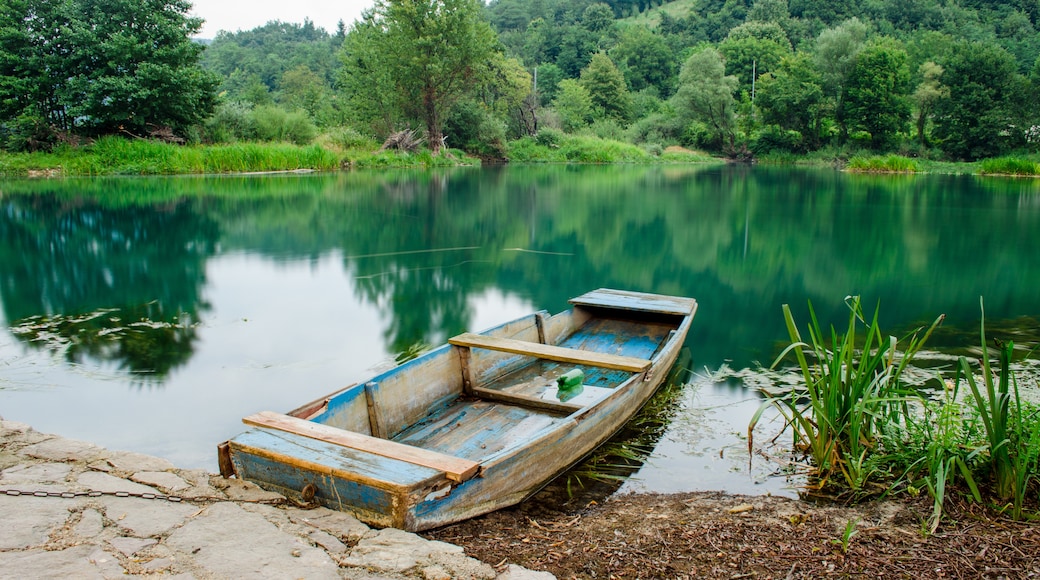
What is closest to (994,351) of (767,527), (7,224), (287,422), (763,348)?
(763,348)

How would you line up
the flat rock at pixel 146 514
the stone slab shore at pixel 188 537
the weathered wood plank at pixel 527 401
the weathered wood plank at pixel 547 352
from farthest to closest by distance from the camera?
the weathered wood plank at pixel 547 352 < the weathered wood plank at pixel 527 401 < the flat rock at pixel 146 514 < the stone slab shore at pixel 188 537

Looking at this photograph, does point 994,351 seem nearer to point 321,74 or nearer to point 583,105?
point 583,105

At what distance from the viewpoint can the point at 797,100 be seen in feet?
164

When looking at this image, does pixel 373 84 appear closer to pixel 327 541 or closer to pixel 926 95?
pixel 926 95

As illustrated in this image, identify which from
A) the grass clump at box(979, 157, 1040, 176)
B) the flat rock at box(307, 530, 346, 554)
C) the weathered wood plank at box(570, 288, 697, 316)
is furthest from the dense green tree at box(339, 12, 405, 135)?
the flat rock at box(307, 530, 346, 554)

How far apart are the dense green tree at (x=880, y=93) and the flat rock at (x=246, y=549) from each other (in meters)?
51.4

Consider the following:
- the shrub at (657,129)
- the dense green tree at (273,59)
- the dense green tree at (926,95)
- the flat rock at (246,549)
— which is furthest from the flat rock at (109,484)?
the dense green tree at (273,59)

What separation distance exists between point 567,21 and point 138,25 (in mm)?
78878

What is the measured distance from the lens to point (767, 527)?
3666mm

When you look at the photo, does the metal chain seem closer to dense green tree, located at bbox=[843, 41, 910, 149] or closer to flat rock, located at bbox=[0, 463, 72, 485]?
flat rock, located at bbox=[0, 463, 72, 485]

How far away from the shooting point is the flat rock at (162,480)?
385 centimetres

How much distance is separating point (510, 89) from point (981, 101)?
28.2 meters

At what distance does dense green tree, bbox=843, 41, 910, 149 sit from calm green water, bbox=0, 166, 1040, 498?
27.4 metres

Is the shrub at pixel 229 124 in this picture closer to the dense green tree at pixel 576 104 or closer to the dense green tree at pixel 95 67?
the dense green tree at pixel 95 67
